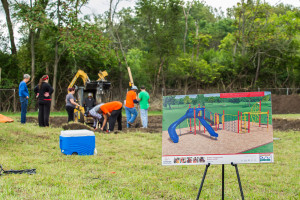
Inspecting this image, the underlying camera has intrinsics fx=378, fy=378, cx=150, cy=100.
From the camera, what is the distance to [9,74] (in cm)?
3152

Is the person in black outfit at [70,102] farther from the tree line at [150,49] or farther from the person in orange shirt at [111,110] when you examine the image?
the tree line at [150,49]

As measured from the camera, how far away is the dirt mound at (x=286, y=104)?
1195 inches

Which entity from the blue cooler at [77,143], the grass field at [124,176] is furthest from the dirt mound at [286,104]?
the blue cooler at [77,143]

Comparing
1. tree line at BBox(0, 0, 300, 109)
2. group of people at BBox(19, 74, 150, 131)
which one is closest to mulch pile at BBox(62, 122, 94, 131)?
group of people at BBox(19, 74, 150, 131)

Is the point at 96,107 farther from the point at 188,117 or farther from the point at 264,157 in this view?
the point at 264,157

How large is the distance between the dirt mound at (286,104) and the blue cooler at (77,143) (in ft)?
79.5

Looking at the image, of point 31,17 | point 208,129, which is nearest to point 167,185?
point 208,129

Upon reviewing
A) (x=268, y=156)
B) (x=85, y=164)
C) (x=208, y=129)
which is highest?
(x=208, y=129)

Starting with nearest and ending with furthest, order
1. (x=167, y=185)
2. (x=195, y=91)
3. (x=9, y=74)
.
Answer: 1. (x=167, y=185)
2. (x=9, y=74)
3. (x=195, y=91)

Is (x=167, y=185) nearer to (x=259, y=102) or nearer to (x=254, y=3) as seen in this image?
(x=259, y=102)

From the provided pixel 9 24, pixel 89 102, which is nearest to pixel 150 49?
pixel 9 24

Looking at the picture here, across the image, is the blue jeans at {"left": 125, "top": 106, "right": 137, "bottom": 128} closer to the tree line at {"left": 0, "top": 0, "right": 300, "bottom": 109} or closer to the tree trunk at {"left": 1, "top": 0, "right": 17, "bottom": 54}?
the tree line at {"left": 0, "top": 0, "right": 300, "bottom": 109}

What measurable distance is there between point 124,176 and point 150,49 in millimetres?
31757

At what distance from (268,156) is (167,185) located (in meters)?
2.14
